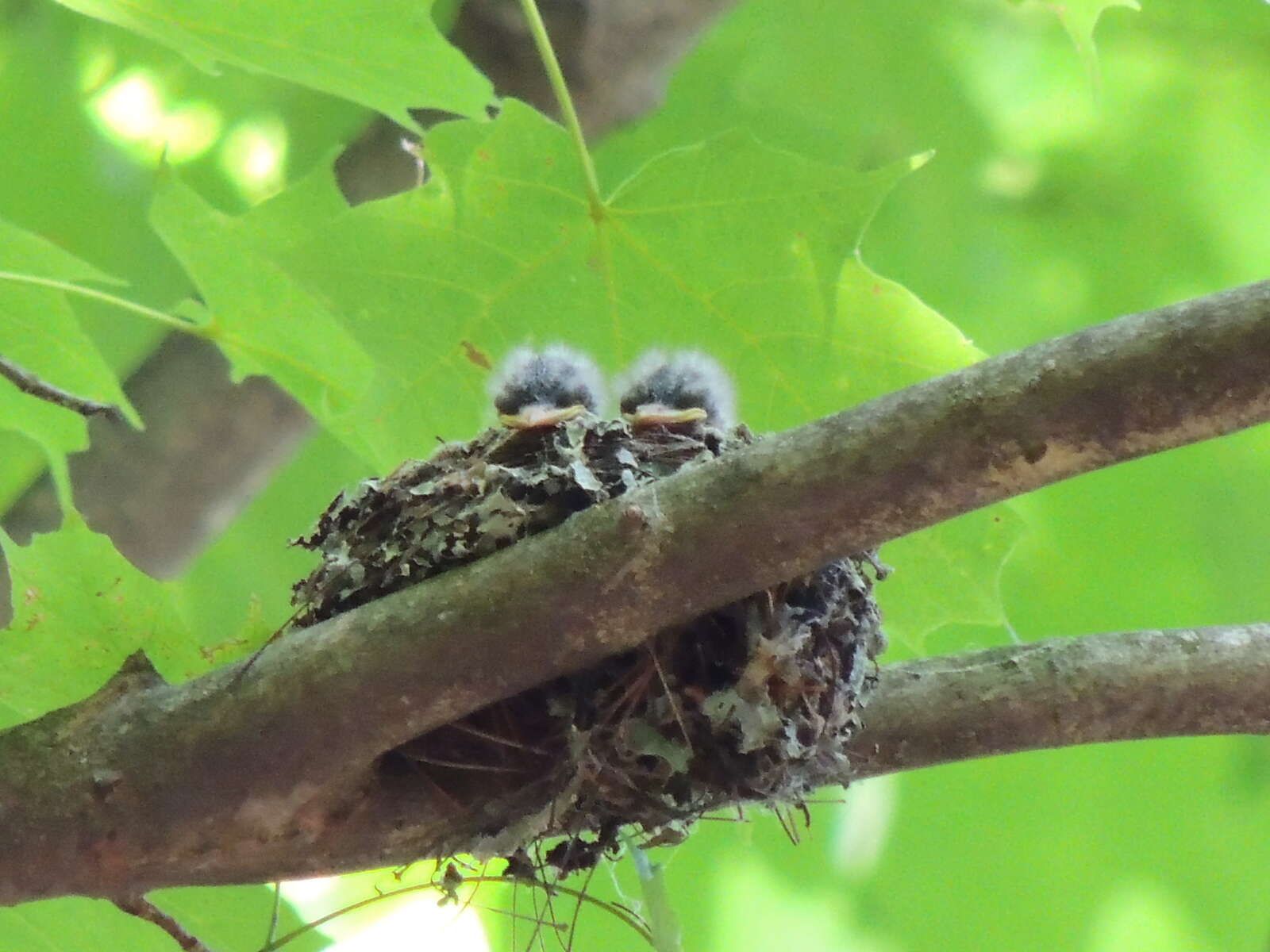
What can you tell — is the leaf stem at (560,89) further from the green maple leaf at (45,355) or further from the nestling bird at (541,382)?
the green maple leaf at (45,355)

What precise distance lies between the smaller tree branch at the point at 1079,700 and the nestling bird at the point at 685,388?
530 mm

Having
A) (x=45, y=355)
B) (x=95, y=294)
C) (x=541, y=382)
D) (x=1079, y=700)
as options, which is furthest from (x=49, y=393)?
(x=1079, y=700)

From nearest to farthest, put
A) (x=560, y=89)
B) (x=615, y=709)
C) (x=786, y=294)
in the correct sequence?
1. (x=615, y=709)
2. (x=560, y=89)
3. (x=786, y=294)

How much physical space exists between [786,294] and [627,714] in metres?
0.69

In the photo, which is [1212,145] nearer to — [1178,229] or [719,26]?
[1178,229]

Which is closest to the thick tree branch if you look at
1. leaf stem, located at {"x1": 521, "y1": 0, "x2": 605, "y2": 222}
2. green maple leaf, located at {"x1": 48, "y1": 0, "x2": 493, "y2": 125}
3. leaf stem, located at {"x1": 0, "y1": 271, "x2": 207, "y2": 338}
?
leaf stem, located at {"x1": 0, "y1": 271, "x2": 207, "y2": 338}

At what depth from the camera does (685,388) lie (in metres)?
1.82

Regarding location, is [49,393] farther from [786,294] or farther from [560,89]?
[786,294]

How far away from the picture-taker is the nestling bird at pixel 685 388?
5.94 feet

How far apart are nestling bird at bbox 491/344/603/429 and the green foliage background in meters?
0.04

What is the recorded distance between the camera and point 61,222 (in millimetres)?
2650

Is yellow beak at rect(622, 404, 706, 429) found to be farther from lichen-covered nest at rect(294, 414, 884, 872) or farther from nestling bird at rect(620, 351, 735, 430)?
lichen-covered nest at rect(294, 414, 884, 872)

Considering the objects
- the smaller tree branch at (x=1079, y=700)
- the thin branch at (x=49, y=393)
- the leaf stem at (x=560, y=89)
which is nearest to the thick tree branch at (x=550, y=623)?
the smaller tree branch at (x=1079, y=700)

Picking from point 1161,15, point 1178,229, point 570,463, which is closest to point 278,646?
point 570,463
